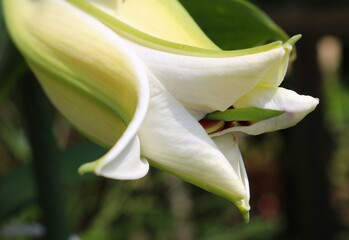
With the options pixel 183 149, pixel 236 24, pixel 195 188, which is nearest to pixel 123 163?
pixel 183 149

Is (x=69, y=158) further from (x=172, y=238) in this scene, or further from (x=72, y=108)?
(x=172, y=238)

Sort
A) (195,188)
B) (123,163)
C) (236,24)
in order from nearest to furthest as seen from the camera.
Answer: (123,163) < (236,24) < (195,188)

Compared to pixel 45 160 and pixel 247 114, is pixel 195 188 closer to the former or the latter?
pixel 45 160

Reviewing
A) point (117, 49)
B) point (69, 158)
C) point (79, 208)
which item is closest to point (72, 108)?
point (117, 49)

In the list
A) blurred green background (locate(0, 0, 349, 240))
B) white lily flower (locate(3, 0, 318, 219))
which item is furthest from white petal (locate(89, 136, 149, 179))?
blurred green background (locate(0, 0, 349, 240))

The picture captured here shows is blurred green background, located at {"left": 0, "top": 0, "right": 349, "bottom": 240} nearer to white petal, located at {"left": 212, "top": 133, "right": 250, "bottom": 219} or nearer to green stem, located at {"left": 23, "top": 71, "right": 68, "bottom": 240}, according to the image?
green stem, located at {"left": 23, "top": 71, "right": 68, "bottom": 240}

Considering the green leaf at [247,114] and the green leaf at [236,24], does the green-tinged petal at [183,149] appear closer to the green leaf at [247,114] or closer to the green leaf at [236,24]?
the green leaf at [247,114]

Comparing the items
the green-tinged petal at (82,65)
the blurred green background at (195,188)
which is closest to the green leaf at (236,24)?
the blurred green background at (195,188)
